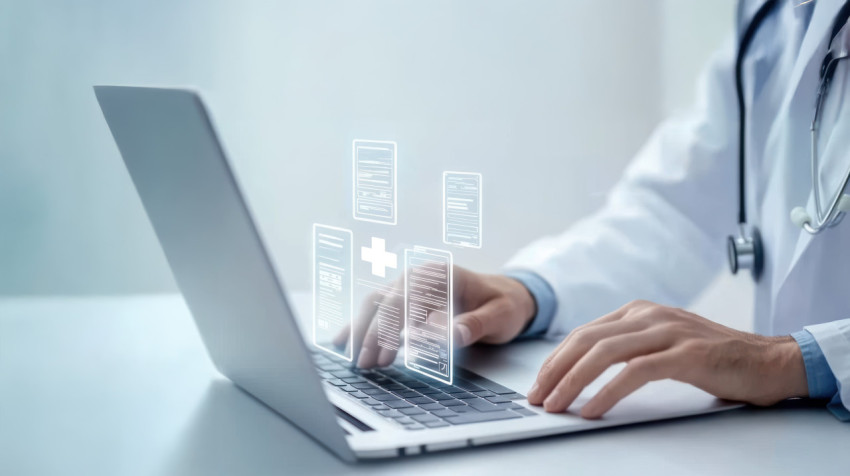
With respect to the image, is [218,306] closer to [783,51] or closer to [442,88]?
[783,51]

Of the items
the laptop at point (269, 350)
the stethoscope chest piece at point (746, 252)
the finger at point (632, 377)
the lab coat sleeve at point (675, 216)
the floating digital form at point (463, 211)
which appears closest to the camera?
the laptop at point (269, 350)

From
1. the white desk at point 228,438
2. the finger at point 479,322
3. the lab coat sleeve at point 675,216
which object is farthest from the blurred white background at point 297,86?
the white desk at point 228,438

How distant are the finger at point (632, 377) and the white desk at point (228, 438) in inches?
0.9

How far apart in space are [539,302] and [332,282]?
32 centimetres

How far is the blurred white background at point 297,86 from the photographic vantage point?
1.85 metres

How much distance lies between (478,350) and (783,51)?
571 mm

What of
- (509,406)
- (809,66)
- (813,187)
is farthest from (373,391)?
(809,66)

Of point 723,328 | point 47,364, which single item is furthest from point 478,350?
point 47,364

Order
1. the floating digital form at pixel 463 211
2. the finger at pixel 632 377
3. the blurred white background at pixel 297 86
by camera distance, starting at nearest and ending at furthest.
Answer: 1. the finger at pixel 632 377
2. the floating digital form at pixel 463 211
3. the blurred white background at pixel 297 86

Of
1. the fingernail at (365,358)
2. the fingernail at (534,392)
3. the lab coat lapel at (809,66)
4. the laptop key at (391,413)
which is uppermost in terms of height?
the lab coat lapel at (809,66)

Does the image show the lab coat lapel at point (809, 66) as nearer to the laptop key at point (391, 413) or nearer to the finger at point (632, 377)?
the finger at point (632, 377)

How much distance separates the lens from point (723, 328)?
71 centimetres

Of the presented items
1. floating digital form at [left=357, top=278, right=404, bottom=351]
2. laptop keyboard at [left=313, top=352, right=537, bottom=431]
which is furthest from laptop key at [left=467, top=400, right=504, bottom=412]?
floating digital form at [left=357, top=278, right=404, bottom=351]

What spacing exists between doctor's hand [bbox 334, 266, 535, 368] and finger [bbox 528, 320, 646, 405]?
19 cm
